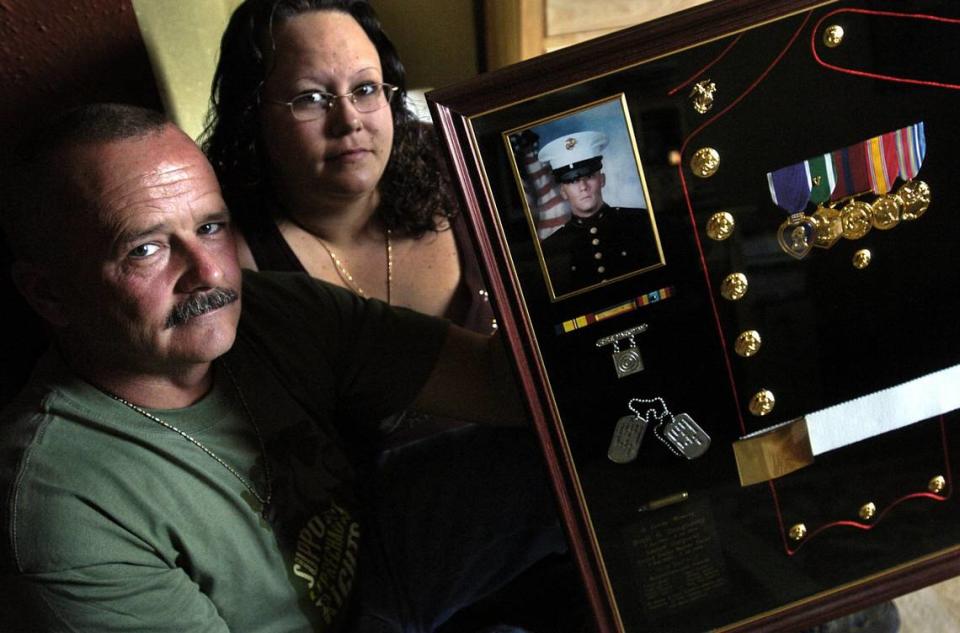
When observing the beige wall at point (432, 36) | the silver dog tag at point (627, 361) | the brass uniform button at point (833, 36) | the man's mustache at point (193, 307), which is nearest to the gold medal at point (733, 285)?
the silver dog tag at point (627, 361)

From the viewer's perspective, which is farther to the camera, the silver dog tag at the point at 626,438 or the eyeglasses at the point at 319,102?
the eyeglasses at the point at 319,102

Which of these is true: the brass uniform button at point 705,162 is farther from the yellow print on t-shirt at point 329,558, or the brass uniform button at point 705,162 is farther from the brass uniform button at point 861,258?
the yellow print on t-shirt at point 329,558

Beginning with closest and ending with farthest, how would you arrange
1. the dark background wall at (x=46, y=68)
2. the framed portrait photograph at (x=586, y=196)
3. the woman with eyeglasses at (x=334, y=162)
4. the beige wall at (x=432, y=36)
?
the framed portrait photograph at (x=586, y=196) < the dark background wall at (x=46, y=68) < the woman with eyeglasses at (x=334, y=162) < the beige wall at (x=432, y=36)

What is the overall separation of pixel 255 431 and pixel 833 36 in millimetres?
794

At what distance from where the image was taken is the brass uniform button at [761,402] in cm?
92

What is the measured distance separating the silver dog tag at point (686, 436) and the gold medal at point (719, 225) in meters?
0.20

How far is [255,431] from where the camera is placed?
1060mm

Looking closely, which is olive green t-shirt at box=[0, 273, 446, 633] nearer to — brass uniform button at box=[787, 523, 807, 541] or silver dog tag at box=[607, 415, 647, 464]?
silver dog tag at box=[607, 415, 647, 464]

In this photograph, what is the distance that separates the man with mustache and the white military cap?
37 centimetres

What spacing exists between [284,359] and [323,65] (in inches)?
17.7

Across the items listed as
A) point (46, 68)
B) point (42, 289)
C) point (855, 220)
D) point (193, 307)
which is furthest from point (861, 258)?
point (46, 68)

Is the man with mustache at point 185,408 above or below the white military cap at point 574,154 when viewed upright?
below

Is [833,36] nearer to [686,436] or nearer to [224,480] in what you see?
[686,436]

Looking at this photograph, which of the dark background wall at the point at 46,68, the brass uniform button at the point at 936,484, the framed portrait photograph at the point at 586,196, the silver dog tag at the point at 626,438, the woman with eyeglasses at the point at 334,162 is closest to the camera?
the framed portrait photograph at the point at 586,196
